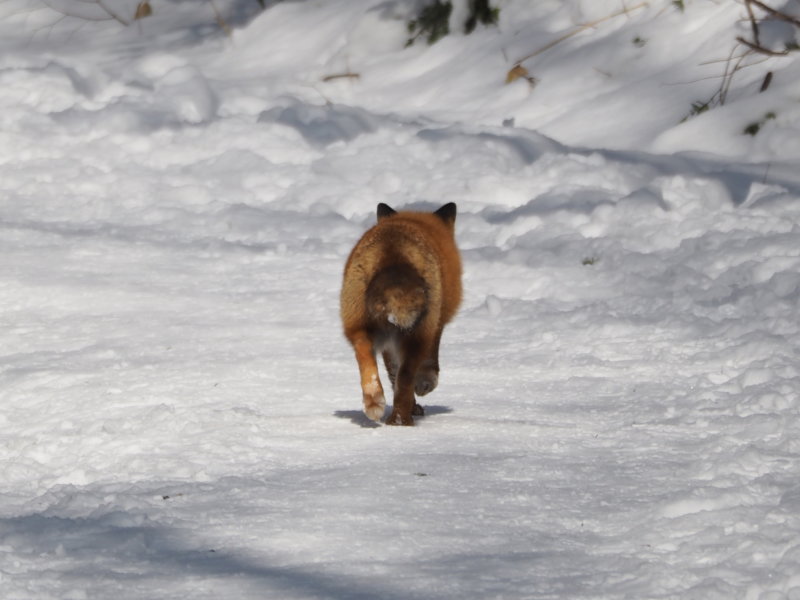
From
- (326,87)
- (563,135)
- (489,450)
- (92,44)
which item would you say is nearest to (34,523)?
(489,450)

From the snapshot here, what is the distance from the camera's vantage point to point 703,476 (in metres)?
4.32

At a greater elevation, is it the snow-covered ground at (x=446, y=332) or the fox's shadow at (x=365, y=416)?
the snow-covered ground at (x=446, y=332)

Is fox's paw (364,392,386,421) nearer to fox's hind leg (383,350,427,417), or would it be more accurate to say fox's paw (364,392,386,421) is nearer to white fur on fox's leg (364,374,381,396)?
white fur on fox's leg (364,374,381,396)

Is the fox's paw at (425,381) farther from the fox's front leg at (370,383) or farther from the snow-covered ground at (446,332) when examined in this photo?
the fox's front leg at (370,383)

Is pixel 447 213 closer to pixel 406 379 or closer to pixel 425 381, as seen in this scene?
pixel 425 381

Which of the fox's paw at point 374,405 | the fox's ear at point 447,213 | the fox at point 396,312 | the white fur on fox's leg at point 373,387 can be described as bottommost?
the fox's paw at point 374,405

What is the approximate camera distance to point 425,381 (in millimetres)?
5531

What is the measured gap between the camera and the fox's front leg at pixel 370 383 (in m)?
5.12

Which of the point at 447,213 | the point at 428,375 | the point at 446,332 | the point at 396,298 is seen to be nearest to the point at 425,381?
the point at 428,375

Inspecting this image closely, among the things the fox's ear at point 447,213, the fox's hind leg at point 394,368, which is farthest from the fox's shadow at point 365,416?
the fox's ear at point 447,213

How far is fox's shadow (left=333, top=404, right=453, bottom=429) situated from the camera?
5.32 m

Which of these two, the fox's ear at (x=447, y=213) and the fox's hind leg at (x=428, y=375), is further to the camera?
the fox's ear at (x=447, y=213)

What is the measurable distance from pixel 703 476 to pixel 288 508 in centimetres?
139

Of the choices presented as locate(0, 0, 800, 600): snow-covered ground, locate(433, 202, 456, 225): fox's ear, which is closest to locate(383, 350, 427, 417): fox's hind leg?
locate(0, 0, 800, 600): snow-covered ground
